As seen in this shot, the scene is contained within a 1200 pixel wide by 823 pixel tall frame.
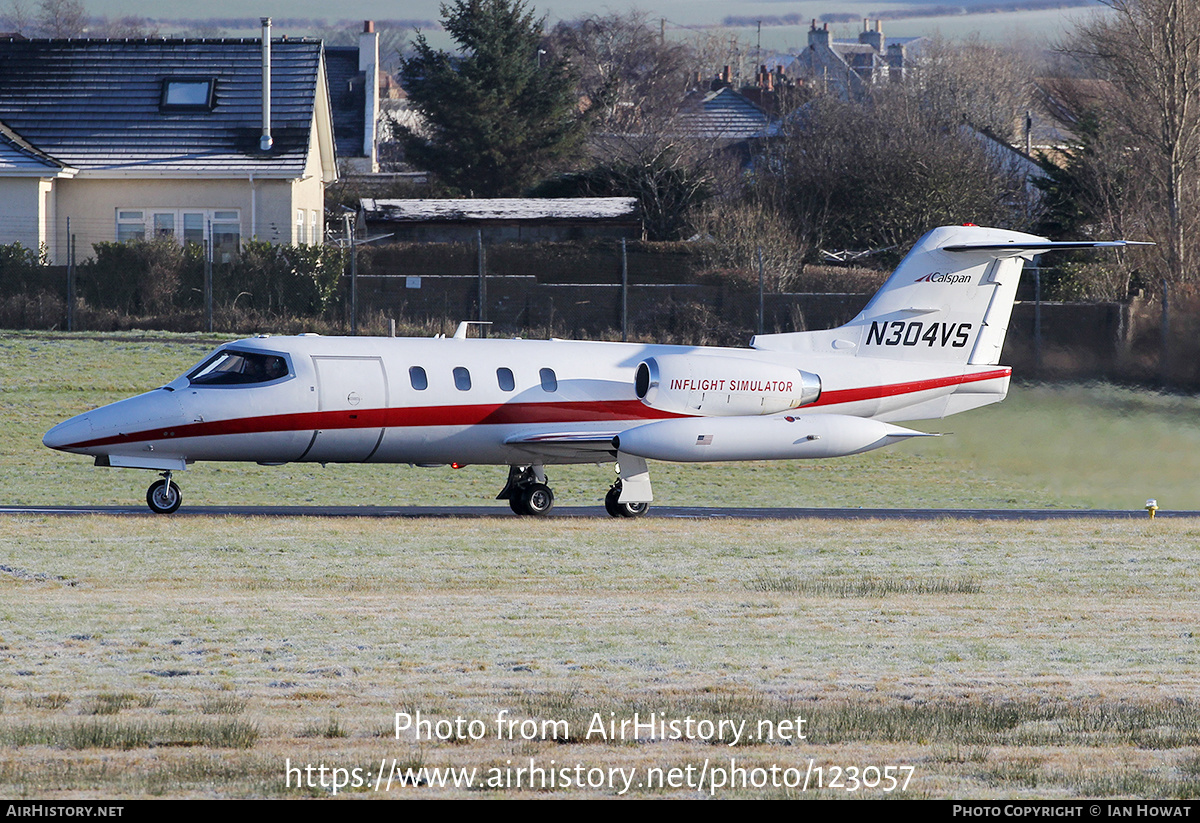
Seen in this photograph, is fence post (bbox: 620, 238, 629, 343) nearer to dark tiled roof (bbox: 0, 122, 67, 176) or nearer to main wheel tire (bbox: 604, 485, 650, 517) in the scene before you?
main wheel tire (bbox: 604, 485, 650, 517)

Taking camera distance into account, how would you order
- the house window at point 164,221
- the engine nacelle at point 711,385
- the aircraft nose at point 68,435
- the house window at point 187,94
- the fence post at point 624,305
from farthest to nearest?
the house window at point 187,94
the house window at point 164,221
the fence post at point 624,305
the engine nacelle at point 711,385
the aircraft nose at point 68,435

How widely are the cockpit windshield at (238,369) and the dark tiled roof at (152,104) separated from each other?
28.1 m

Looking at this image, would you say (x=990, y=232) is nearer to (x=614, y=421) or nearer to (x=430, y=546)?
(x=614, y=421)

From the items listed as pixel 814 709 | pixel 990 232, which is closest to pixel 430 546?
pixel 814 709

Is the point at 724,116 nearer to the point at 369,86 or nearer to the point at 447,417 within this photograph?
the point at 369,86

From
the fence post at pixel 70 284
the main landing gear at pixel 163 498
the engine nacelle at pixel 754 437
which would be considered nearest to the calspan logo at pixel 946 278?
the engine nacelle at pixel 754 437

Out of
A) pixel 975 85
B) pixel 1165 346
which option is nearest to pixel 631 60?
pixel 975 85

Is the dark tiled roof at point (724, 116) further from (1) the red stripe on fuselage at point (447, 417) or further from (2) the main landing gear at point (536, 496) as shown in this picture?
(2) the main landing gear at point (536, 496)

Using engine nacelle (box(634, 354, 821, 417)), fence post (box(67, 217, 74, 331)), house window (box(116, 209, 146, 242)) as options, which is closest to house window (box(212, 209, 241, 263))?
house window (box(116, 209, 146, 242))

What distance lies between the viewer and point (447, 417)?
2369 centimetres

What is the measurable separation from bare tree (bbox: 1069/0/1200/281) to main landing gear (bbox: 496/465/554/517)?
28.9m

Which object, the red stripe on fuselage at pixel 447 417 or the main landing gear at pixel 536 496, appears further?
the main landing gear at pixel 536 496

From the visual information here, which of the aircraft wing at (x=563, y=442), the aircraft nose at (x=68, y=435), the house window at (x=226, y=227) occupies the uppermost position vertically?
the house window at (x=226, y=227)

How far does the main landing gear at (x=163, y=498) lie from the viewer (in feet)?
75.4
